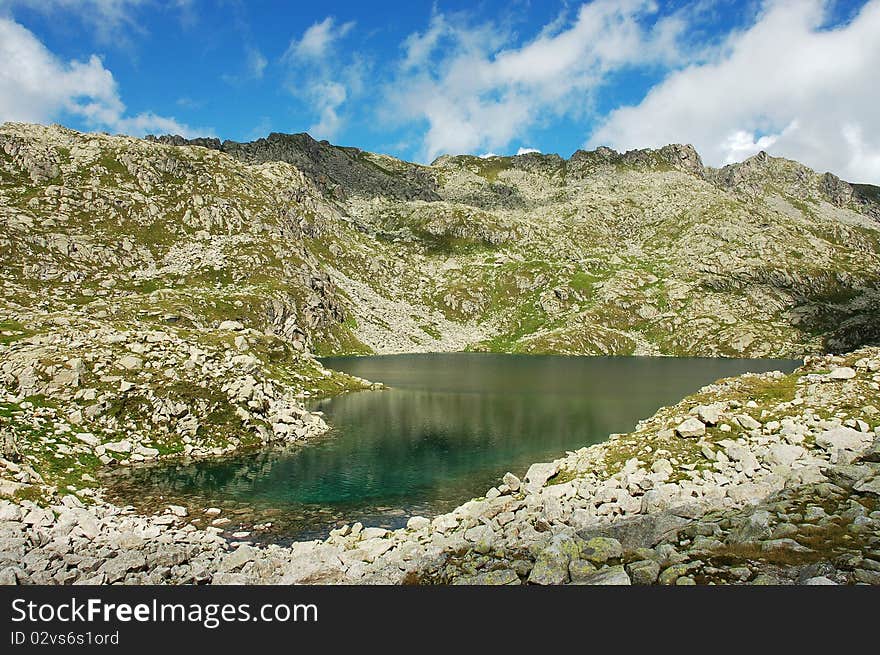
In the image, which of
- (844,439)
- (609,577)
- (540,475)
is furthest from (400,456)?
(609,577)

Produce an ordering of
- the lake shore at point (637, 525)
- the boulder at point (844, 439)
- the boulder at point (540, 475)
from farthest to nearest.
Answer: the boulder at point (540, 475)
the boulder at point (844, 439)
the lake shore at point (637, 525)

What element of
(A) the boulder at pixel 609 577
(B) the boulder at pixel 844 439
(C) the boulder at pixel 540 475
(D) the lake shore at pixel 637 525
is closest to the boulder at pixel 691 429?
(D) the lake shore at pixel 637 525

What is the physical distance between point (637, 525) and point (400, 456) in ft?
113

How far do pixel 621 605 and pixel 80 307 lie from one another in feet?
479

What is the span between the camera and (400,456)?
5081cm

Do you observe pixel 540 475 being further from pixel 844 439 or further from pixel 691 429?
pixel 844 439

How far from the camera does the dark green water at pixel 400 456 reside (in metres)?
35.7

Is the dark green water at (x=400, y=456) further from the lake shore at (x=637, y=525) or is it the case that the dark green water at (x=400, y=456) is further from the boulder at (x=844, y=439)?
the boulder at (x=844, y=439)

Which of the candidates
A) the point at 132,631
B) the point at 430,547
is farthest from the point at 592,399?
the point at 132,631

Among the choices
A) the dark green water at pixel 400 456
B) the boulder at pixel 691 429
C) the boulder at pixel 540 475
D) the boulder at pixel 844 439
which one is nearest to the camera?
the boulder at pixel 844 439

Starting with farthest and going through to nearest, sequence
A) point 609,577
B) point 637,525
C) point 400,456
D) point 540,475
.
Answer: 1. point 400,456
2. point 540,475
3. point 637,525
4. point 609,577

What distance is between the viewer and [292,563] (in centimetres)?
2316

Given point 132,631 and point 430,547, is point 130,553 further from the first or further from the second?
point 430,547

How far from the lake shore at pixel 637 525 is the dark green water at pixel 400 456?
5.66 metres
